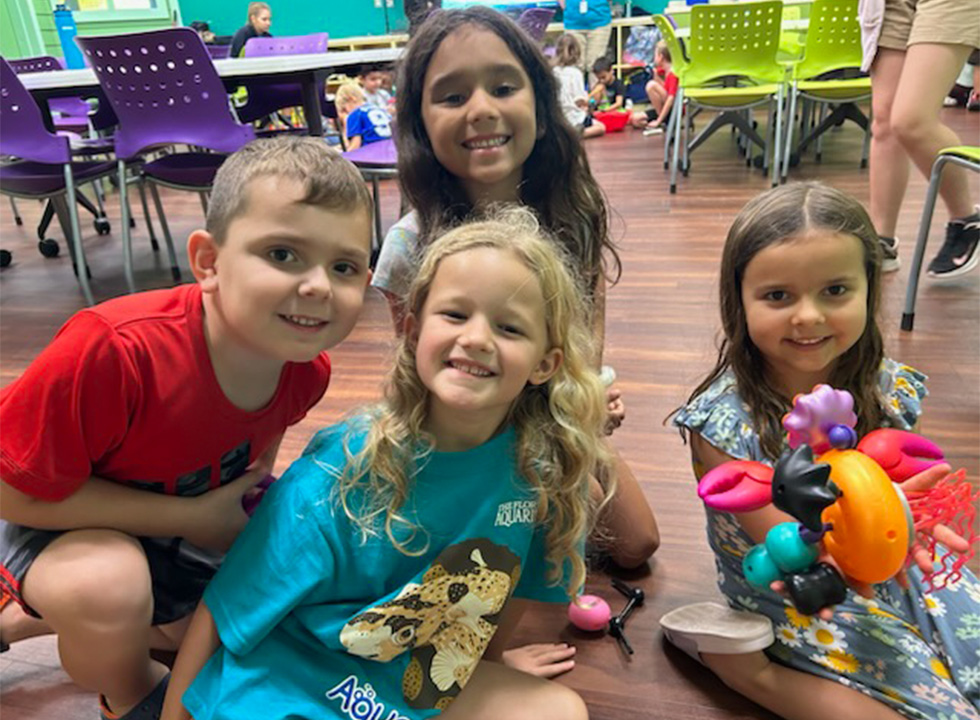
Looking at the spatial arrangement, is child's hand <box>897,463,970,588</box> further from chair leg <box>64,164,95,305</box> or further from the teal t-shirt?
chair leg <box>64,164,95,305</box>

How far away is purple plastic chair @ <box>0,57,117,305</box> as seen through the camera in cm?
235

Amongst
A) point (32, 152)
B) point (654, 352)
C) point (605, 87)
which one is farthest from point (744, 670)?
point (605, 87)

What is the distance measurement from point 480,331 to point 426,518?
0.23 m

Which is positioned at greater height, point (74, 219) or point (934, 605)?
point (74, 219)

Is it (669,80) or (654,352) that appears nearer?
(654,352)

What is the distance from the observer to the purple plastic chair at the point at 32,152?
2346 mm

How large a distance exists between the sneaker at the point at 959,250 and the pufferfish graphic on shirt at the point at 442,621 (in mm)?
2024

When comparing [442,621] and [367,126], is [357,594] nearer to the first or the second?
[442,621]

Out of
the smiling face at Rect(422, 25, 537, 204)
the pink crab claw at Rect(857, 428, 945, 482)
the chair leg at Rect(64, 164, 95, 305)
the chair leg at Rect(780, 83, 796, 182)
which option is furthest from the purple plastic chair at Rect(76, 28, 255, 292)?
the chair leg at Rect(780, 83, 796, 182)

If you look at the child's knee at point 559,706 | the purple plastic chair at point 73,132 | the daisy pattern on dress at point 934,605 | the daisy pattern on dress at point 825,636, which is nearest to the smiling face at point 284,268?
the child's knee at point 559,706

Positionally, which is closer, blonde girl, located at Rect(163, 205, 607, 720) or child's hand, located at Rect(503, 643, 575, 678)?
blonde girl, located at Rect(163, 205, 607, 720)

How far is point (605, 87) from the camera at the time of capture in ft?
22.5

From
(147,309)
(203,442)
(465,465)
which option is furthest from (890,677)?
(147,309)

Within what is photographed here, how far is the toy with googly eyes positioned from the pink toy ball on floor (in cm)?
39
